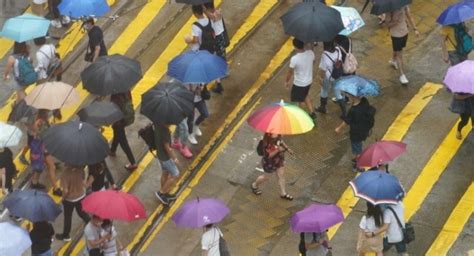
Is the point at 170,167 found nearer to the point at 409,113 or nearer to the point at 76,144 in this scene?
the point at 76,144

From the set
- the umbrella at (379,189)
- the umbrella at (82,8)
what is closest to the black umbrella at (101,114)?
the umbrella at (82,8)

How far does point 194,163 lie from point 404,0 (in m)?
4.14

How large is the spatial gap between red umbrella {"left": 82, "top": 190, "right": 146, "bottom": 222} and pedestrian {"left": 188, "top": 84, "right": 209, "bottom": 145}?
297 centimetres

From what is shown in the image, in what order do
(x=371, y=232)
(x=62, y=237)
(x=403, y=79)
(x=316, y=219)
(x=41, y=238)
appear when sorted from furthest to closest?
(x=403, y=79) → (x=62, y=237) → (x=41, y=238) → (x=371, y=232) → (x=316, y=219)

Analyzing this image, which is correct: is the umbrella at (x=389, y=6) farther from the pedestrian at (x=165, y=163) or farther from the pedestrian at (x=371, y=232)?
the pedestrian at (x=371, y=232)

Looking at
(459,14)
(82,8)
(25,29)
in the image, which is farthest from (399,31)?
(25,29)

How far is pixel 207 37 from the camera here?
17.4m

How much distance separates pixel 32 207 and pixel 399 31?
701 cm

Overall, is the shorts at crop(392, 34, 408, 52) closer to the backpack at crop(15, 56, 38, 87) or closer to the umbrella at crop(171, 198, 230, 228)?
the umbrella at crop(171, 198, 230, 228)

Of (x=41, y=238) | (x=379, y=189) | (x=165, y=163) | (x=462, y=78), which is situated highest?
(x=379, y=189)

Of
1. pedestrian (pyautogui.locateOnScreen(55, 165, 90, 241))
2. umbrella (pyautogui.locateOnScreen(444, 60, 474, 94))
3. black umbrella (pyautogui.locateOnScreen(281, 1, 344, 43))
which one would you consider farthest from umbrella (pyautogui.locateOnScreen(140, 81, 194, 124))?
umbrella (pyautogui.locateOnScreen(444, 60, 474, 94))

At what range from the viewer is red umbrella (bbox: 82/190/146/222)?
13.7m

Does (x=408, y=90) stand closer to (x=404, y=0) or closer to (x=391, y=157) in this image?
(x=404, y=0)

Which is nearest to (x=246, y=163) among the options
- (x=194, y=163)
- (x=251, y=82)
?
(x=194, y=163)
